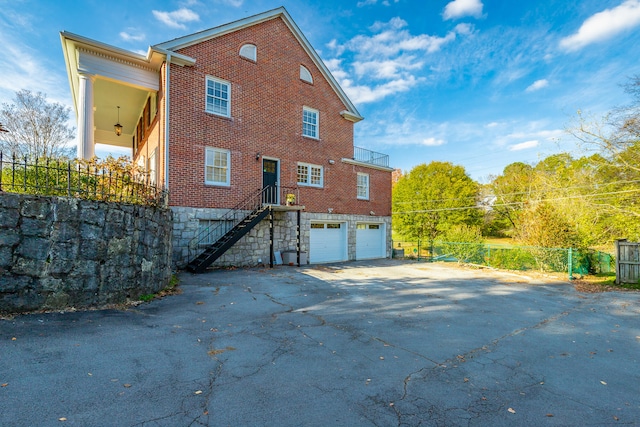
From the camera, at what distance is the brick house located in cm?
1158

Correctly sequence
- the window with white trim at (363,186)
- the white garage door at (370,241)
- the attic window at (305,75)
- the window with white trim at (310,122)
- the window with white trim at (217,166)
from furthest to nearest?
the window with white trim at (363,186) < the white garage door at (370,241) < the window with white trim at (310,122) < the attic window at (305,75) < the window with white trim at (217,166)

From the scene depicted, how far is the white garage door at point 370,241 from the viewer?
18188mm

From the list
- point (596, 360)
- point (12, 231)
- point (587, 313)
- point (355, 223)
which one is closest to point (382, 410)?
point (596, 360)

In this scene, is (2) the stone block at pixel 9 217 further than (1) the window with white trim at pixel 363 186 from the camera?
No

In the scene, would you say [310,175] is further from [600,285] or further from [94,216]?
[600,285]

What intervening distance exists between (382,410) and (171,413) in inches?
78.9

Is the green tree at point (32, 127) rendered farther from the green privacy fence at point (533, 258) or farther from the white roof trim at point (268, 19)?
the green privacy fence at point (533, 258)

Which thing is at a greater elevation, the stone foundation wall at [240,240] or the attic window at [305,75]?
the attic window at [305,75]

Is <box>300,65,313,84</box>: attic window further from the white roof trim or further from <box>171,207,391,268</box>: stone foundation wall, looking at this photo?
<box>171,207,391,268</box>: stone foundation wall

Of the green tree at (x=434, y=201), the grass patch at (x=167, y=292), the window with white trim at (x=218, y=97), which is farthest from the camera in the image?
the green tree at (x=434, y=201)

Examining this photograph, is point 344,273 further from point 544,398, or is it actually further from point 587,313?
point 544,398

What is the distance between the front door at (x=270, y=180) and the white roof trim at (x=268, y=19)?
17.5ft

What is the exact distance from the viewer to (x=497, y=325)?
20.1 feet

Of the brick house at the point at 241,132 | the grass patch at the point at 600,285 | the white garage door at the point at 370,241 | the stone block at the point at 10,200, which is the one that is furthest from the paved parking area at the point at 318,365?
the white garage door at the point at 370,241
